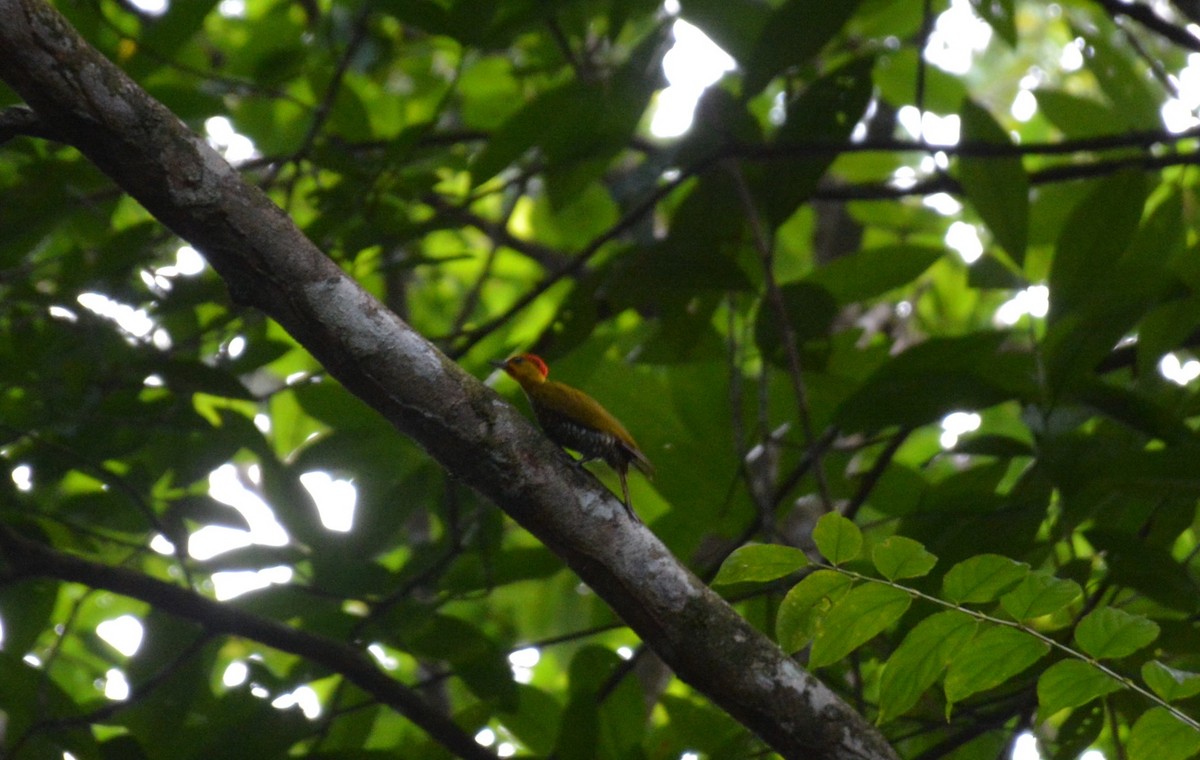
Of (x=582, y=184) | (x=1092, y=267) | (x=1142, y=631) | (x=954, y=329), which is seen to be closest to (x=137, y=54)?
(x=582, y=184)

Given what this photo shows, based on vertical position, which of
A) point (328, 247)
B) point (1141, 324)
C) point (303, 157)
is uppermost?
point (303, 157)

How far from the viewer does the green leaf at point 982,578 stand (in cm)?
209

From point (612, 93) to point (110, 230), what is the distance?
2057 mm

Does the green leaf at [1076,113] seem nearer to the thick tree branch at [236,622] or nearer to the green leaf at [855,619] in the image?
the green leaf at [855,619]

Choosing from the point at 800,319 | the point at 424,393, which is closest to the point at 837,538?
the point at 424,393

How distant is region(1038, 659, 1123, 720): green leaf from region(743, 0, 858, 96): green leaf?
2.28 meters

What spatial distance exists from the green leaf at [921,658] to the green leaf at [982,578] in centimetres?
8

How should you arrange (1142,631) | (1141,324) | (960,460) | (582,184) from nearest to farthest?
1. (1142,631)
2. (1141,324)
3. (582,184)
4. (960,460)

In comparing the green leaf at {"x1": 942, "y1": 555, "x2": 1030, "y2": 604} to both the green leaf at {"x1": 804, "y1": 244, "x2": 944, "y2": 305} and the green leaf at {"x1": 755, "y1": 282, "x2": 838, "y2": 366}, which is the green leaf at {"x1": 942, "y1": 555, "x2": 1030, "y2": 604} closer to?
the green leaf at {"x1": 755, "y1": 282, "x2": 838, "y2": 366}

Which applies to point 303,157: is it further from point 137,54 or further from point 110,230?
point 110,230

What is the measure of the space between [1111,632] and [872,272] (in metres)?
2.04

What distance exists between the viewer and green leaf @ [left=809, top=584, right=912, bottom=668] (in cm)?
224

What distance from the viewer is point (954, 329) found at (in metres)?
6.73

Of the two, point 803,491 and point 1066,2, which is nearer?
point 803,491
